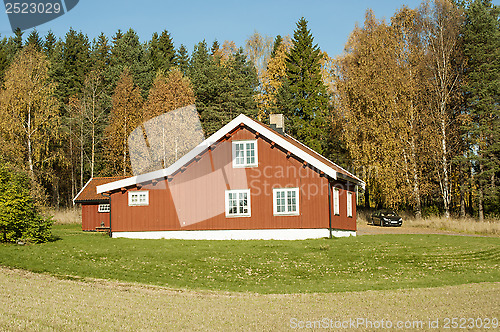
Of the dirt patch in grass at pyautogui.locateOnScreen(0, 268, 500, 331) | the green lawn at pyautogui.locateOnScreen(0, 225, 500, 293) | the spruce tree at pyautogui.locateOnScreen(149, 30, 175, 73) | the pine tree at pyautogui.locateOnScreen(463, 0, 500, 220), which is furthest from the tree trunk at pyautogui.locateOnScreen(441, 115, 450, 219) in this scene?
the spruce tree at pyautogui.locateOnScreen(149, 30, 175, 73)

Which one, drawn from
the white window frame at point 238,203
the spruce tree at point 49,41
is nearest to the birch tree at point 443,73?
the white window frame at point 238,203

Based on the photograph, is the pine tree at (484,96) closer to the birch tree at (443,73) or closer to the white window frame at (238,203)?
the birch tree at (443,73)

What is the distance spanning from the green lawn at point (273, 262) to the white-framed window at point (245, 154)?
4518 mm

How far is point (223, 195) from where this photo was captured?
30969 millimetres

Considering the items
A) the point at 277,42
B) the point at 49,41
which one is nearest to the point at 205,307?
the point at 277,42

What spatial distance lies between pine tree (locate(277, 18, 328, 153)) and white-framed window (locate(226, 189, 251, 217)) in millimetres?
25960

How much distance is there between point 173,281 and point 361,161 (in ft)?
104

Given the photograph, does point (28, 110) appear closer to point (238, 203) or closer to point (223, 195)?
point (223, 195)

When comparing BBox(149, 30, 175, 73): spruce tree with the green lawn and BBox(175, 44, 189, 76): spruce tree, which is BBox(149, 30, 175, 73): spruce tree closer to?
BBox(175, 44, 189, 76): spruce tree

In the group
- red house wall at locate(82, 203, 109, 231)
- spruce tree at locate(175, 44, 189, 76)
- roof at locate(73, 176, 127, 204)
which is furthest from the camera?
spruce tree at locate(175, 44, 189, 76)

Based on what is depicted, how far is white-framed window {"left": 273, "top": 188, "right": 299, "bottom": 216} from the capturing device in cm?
3047

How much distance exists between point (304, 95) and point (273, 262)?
3811 centimetres

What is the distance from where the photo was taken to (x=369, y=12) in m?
52.4

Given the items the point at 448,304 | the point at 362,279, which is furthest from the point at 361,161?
the point at 448,304
